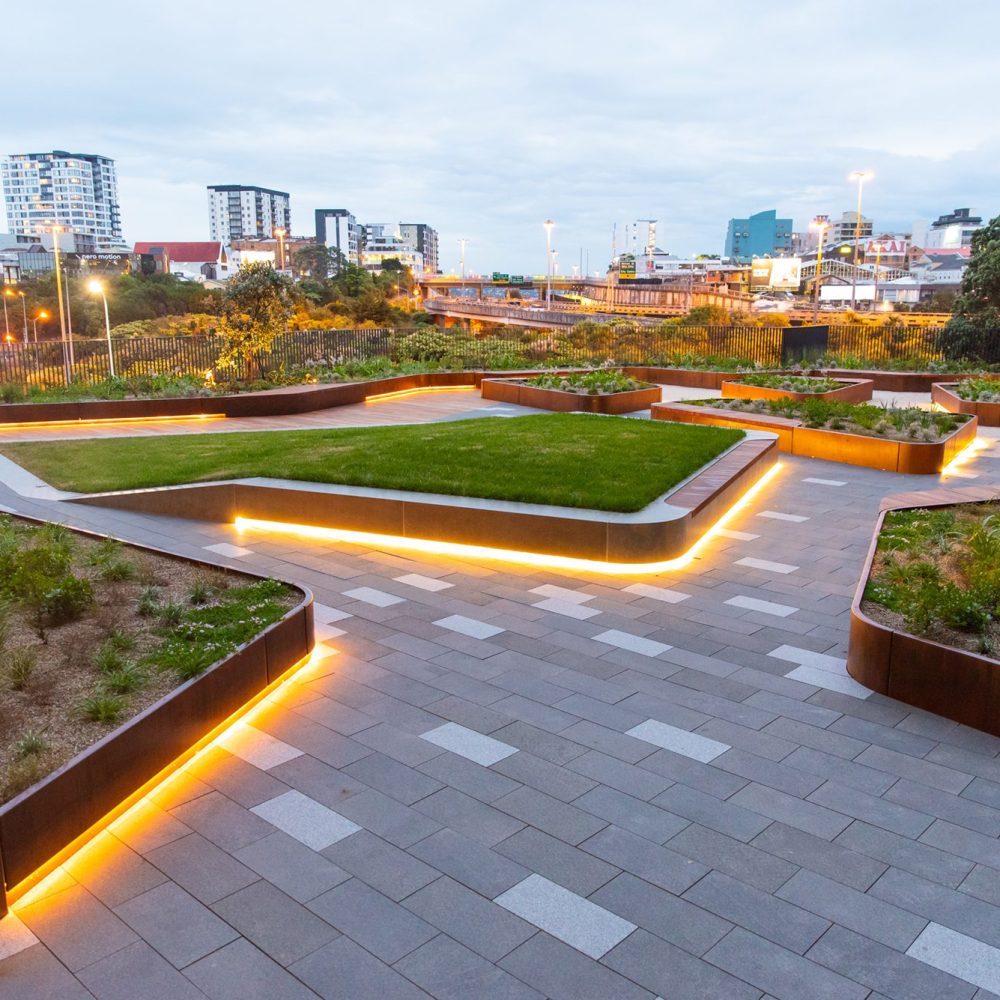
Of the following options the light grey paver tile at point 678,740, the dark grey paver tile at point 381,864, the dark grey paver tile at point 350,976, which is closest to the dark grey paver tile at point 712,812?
the light grey paver tile at point 678,740

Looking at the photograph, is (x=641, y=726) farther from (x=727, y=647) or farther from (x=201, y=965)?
(x=201, y=965)

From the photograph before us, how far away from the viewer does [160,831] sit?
4.23 m

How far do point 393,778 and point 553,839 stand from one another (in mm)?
977

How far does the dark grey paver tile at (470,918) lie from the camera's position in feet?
11.3

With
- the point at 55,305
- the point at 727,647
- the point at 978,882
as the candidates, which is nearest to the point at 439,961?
the point at 978,882

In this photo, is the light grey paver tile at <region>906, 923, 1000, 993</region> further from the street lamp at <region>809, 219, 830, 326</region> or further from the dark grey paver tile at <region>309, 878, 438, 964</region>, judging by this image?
the street lamp at <region>809, 219, 830, 326</region>

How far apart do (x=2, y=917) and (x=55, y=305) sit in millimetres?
63365

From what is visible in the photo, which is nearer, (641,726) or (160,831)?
(160,831)

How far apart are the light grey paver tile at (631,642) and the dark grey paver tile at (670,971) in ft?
10.1

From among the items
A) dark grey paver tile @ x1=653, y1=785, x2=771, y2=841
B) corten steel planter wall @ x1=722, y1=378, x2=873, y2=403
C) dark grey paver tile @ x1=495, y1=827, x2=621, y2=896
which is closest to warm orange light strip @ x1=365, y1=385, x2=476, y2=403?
corten steel planter wall @ x1=722, y1=378, x2=873, y2=403

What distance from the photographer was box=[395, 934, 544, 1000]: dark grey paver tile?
3.19 m

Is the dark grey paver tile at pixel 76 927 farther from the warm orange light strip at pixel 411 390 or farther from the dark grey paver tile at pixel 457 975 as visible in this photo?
the warm orange light strip at pixel 411 390

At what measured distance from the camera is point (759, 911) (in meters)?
3.64

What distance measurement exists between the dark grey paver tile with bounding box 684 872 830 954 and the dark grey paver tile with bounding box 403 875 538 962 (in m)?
0.76
